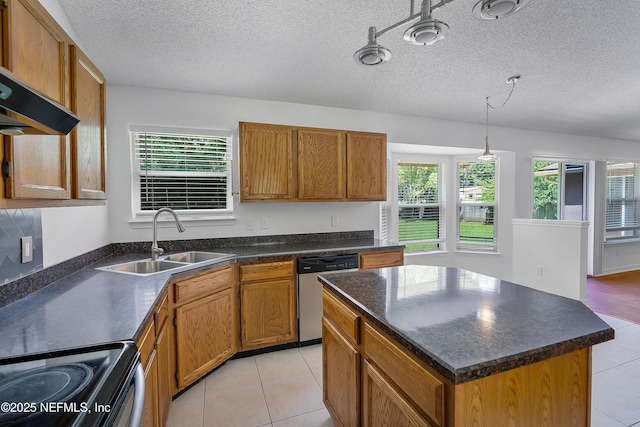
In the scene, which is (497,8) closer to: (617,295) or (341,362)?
(341,362)

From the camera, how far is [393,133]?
151 inches

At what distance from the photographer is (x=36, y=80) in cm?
112

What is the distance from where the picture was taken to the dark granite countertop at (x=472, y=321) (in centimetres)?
88

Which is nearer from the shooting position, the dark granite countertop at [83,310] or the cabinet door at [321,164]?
the dark granite countertop at [83,310]

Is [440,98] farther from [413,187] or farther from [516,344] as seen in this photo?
[516,344]

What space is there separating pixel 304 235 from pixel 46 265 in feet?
7.36

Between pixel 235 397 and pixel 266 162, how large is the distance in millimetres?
2000

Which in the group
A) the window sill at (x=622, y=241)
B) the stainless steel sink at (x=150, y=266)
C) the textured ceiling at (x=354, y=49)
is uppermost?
the textured ceiling at (x=354, y=49)

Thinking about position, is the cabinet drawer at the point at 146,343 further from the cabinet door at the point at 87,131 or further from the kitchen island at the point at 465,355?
the kitchen island at the point at 465,355

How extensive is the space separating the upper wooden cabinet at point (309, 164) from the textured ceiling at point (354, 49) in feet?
1.46

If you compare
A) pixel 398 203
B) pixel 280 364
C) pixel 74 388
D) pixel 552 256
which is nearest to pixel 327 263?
pixel 280 364

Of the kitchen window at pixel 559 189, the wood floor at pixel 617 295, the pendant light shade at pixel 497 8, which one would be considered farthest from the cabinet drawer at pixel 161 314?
the kitchen window at pixel 559 189

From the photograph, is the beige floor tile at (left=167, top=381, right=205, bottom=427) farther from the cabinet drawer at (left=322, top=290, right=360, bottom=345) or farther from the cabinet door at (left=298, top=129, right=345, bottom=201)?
the cabinet door at (left=298, top=129, right=345, bottom=201)

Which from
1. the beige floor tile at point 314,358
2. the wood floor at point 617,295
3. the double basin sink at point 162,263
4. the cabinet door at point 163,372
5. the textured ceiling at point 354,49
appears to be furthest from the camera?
the wood floor at point 617,295
